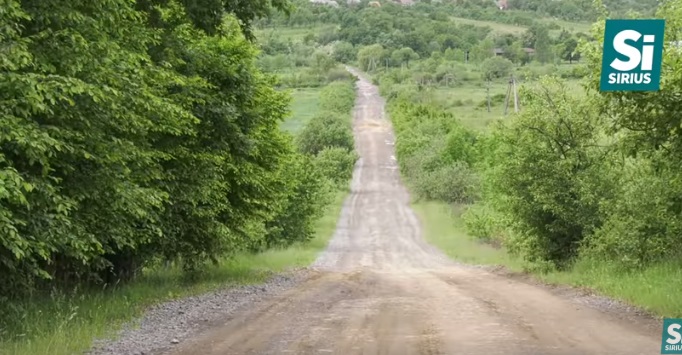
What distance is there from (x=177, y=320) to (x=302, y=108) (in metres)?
129

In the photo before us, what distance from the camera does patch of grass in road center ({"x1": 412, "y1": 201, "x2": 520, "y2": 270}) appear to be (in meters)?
37.9

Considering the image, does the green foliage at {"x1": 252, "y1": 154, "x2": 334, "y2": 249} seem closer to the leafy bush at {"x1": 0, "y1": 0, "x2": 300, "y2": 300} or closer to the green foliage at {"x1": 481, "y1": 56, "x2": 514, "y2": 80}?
the leafy bush at {"x1": 0, "y1": 0, "x2": 300, "y2": 300}

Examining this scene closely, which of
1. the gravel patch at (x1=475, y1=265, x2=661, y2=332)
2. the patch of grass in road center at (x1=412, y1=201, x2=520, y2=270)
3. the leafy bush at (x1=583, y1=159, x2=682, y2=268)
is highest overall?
the leafy bush at (x1=583, y1=159, x2=682, y2=268)

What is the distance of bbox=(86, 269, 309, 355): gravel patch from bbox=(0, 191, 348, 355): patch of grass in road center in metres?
0.29

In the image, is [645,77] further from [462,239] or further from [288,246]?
[462,239]

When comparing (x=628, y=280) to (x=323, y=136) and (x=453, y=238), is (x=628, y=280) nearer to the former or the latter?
(x=453, y=238)

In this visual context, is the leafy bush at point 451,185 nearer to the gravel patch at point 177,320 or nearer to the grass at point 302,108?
the grass at point 302,108

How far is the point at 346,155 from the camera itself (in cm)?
9856

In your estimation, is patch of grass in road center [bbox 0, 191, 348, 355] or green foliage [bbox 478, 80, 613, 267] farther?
green foliage [bbox 478, 80, 613, 267]

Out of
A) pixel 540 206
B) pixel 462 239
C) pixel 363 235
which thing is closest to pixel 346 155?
pixel 363 235

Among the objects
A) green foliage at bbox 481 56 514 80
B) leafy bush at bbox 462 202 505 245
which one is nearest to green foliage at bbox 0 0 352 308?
leafy bush at bbox 462 202 505 245

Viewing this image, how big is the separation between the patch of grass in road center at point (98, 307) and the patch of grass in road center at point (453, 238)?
1219 cm

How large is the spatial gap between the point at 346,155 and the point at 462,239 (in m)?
48.8

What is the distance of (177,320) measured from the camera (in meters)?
14.4
